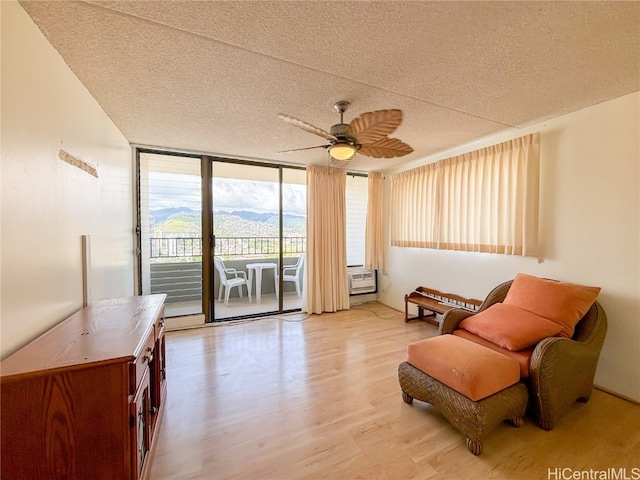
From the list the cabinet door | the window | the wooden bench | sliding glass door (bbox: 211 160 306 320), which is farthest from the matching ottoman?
the window

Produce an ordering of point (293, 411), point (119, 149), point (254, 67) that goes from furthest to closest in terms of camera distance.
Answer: point (119, 149) < point (293, 411) < point (254, 67)

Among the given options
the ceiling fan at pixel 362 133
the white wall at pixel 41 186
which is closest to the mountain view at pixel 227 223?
the white wall at pixel 41 186

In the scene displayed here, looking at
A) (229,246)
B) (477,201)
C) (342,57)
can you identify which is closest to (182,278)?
(229,246)

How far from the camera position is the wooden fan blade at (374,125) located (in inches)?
69.2

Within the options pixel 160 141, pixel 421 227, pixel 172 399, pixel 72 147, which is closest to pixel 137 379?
pixel 172 399

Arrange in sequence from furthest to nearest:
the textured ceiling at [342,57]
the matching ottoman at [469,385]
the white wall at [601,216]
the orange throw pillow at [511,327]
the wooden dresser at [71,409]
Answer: the white wall at [601,216] → the orange throw pillow at [511,327] → the matching ottoman at [469,385] → the textured ceiling at [342,57] → the wooden dresser at [71,409]

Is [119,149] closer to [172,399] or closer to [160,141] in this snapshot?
[160,141]

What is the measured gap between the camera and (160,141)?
319cm

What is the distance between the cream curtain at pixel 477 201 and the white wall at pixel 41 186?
12.2ft

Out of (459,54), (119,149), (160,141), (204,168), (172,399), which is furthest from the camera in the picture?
(204,168)

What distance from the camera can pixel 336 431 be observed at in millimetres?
1755

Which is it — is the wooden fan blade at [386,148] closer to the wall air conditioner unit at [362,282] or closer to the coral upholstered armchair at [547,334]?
the coral upholstered armchair at [547,334]

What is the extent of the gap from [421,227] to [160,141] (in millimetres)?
3649

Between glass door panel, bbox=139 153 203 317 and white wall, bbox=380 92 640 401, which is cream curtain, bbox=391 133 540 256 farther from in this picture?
glass door panel, bbox=139 153 203 317
